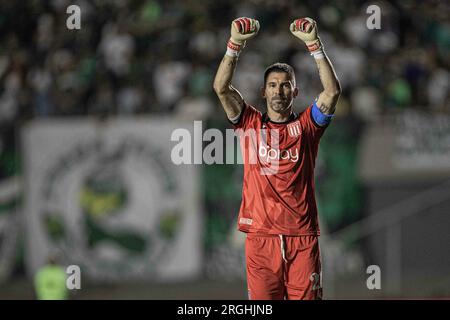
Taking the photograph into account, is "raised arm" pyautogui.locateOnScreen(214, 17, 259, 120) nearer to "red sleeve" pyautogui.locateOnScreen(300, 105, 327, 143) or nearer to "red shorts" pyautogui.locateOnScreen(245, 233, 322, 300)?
"red sleeve" pyautogui.locateOnScreen(300, 105, 327, 143)

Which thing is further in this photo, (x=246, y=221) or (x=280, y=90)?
(x=246, y=221)

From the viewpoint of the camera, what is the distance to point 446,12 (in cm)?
1697

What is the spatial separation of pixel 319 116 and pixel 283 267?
3.94ft

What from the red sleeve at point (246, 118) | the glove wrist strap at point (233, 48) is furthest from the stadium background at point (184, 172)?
the glove wrist strap at point (233, 48)

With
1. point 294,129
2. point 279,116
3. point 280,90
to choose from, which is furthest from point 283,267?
point 280,90

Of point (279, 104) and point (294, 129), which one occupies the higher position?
point (279, 104)

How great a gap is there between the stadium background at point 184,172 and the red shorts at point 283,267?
8.00m

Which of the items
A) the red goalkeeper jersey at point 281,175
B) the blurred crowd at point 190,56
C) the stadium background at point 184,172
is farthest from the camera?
the blurred crowd at point 190,56

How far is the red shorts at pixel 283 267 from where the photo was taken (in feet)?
23.3

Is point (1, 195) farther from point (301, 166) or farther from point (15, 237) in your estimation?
point (301, 166)

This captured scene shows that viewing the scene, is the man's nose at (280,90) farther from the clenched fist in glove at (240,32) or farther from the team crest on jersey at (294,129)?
the clenched fist in glove at (240,32)

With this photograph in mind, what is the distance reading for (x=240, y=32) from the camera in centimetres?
702

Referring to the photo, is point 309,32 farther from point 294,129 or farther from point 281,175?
point 281,175

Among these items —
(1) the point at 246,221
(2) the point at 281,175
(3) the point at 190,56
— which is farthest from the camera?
(3) the point at 190,56
